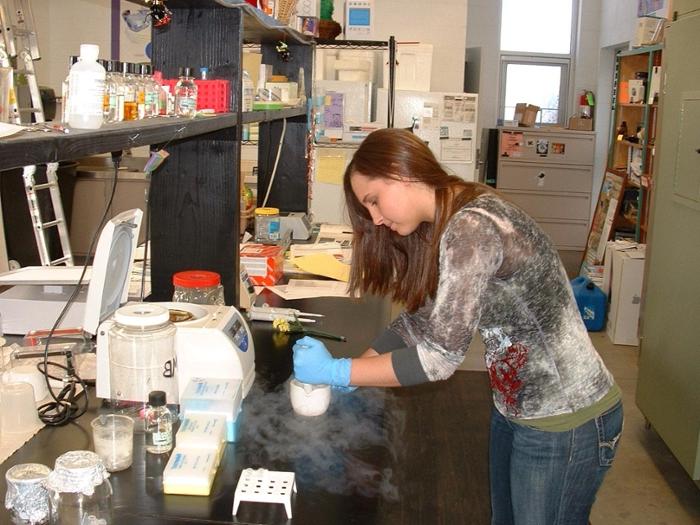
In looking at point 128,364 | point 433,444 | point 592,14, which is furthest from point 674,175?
point 592,14

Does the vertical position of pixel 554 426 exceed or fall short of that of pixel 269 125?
it falls short

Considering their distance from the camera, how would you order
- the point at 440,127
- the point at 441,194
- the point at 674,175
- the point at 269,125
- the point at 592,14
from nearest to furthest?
the point at 441,194 < the point at 674,175 < the point at 269,125 < the point at 440,127 < the point at 592,14

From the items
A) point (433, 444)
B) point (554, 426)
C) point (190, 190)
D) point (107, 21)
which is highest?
point (107, 21)

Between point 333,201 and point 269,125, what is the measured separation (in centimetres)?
82

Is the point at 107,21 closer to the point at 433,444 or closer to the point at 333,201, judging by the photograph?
the point at 333,201

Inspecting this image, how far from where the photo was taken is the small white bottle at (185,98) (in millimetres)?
1821

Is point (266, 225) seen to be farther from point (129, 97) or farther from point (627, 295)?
point (627, 295)

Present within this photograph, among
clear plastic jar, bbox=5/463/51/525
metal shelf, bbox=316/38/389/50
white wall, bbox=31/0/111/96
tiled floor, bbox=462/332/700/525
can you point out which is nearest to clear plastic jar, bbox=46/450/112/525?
clear plastic jar, bbox=5/463/51/525

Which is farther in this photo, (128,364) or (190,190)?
(190,190)

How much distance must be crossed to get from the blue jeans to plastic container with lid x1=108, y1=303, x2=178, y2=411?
2.43 feet

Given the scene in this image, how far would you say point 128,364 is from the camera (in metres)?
1.56

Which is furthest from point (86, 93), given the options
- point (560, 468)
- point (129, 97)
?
point (560, 468)

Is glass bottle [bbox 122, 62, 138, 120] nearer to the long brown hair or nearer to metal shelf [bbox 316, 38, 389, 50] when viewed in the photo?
the long brown hair

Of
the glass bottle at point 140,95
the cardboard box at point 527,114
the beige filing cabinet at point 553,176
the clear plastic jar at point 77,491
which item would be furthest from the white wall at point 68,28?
the clear plastic jar at point 77,491
